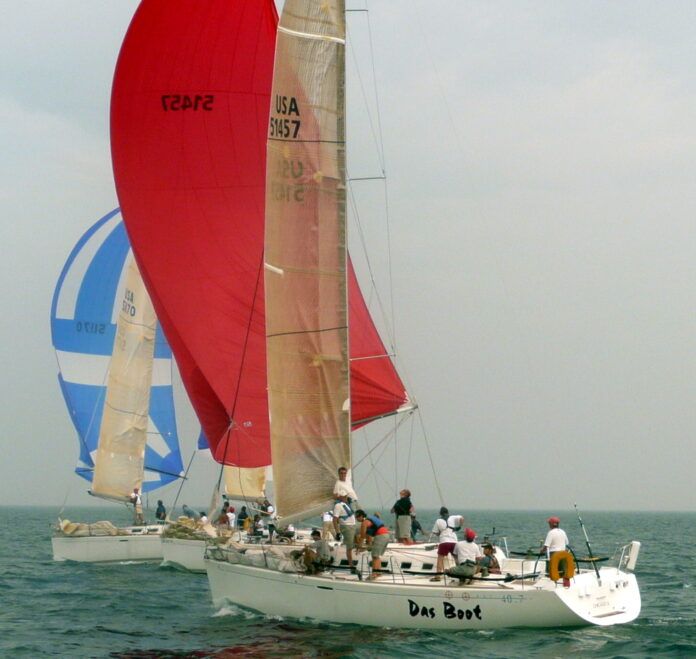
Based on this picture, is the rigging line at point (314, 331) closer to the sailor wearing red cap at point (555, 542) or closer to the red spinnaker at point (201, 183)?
the sailor wearing red cap at point (555, 542)

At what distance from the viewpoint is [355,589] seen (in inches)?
690

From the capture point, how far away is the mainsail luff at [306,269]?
772 inches

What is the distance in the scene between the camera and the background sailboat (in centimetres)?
3609

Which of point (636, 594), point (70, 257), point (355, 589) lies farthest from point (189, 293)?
point (70, 257)

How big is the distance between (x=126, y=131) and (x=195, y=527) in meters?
11.0

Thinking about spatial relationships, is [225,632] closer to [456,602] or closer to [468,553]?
[456,602]

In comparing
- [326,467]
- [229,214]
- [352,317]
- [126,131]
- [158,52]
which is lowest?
[326,467]

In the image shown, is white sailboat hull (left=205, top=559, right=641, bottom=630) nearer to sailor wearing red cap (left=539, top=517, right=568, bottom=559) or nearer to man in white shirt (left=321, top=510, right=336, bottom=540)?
sailor wearing red cap (left=539, top=517, right=568, bottom=559)

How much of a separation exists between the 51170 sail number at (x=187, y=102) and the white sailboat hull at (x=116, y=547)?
13.4 meters

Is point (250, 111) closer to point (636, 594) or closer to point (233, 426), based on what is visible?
point (233, 426)

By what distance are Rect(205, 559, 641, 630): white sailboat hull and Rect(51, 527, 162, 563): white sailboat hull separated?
15507mm

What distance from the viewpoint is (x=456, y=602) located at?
16938 mm

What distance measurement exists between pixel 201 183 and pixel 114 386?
1218 cm

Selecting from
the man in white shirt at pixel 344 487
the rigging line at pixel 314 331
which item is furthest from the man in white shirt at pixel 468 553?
the rigging line at pixel 314 331
